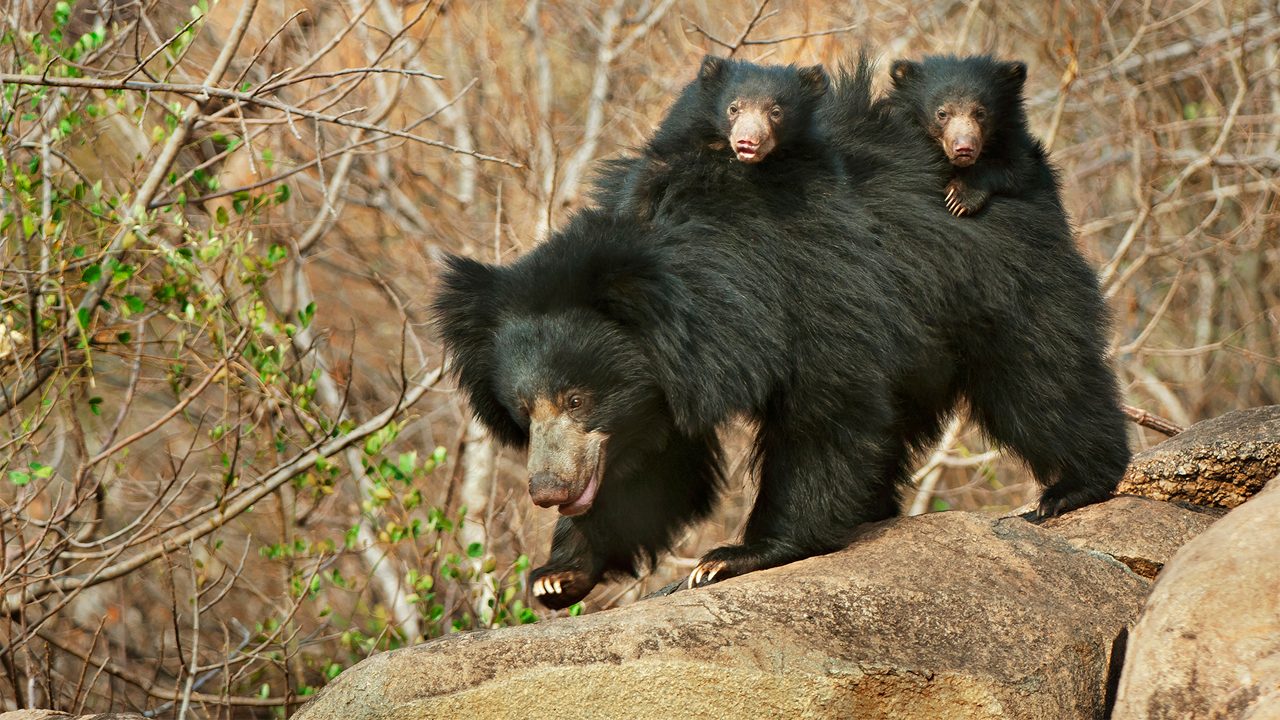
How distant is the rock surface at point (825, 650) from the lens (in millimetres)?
2990

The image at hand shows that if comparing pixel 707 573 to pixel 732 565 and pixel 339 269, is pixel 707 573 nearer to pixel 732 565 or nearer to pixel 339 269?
pixel 732 565

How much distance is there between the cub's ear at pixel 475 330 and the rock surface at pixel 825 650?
2.86 feet

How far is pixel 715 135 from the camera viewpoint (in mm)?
4348

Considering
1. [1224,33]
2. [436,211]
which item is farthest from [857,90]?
[1224,33]

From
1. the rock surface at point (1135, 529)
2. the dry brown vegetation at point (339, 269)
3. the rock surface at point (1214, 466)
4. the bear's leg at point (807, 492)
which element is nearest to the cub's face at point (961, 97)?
the dry brown vegetation at point (339, 269)

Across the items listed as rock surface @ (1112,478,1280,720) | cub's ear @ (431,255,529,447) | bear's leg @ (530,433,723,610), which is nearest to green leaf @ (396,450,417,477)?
bear's leg @ (530,433,723,610)

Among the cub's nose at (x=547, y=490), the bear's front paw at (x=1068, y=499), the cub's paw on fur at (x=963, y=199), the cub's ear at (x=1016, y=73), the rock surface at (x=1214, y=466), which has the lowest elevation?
the rock surface at (x=1214, y=466)

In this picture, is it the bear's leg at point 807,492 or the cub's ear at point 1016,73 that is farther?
the cub's ear at point 1016,73

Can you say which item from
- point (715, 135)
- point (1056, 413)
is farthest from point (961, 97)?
point (1056, 413)

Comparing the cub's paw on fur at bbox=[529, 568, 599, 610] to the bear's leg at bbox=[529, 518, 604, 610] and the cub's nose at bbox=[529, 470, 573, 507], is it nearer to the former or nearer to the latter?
the bear's leg at bbox=[529, 518, 604, 610]

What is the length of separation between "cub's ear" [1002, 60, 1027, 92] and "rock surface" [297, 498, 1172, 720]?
1.80 m

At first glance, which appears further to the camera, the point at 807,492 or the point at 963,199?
the point at 963,199

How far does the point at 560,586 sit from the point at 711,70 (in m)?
1.85

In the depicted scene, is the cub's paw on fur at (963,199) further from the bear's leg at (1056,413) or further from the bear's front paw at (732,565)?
the bear's front paw at (732,565)
